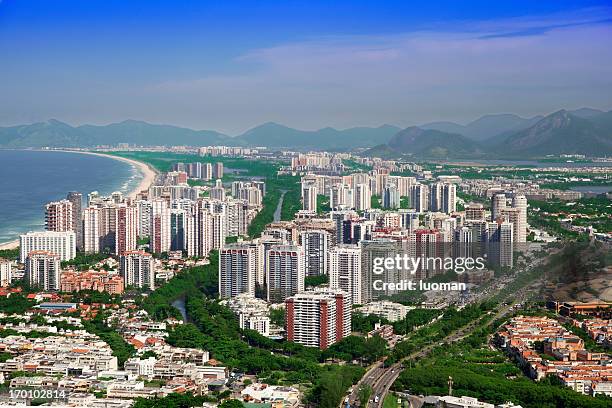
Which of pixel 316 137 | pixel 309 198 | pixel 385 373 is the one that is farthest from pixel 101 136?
pixel 385 373

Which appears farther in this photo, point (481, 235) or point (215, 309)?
point (481, 235)

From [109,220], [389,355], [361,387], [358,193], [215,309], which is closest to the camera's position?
[361,387]

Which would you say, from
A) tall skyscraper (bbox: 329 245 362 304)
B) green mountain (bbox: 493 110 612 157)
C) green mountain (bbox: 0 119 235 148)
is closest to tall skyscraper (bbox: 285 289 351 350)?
tall skyscraper (bbox: 329 245 362 304)

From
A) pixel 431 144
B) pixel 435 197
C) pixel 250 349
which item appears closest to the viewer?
pixel 250 349

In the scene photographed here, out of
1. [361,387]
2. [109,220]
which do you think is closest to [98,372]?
[361,387]

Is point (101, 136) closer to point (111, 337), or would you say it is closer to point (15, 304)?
point (15, 304)

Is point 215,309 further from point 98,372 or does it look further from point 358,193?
point 358,193

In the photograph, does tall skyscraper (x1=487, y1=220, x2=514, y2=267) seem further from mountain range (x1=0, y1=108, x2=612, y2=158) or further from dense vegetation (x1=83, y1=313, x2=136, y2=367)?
mountain range (x1=0, y1=108, x2=612, y2=158)

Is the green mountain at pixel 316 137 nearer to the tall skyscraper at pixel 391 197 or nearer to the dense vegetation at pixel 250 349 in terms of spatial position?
the tall skyscraper at pixel 391 197
